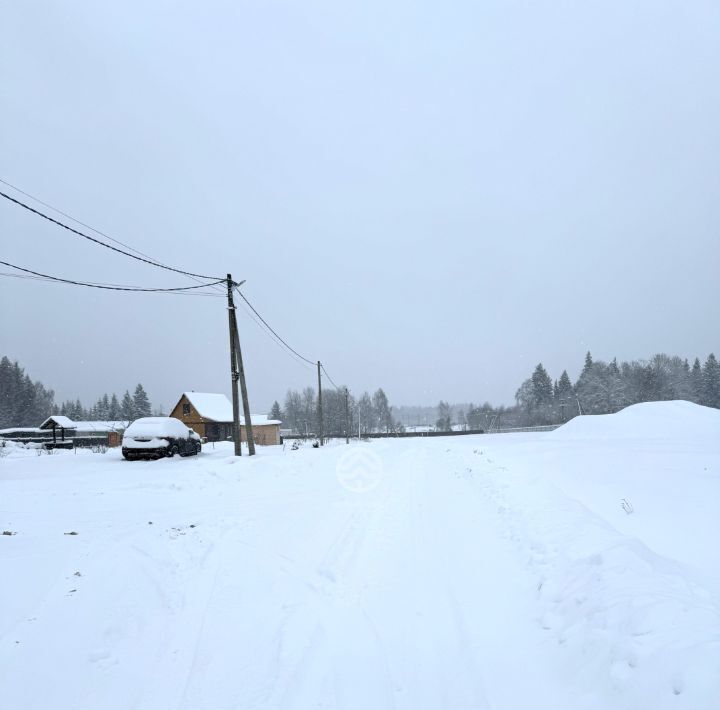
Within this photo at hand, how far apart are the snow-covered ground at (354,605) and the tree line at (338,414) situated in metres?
80.0

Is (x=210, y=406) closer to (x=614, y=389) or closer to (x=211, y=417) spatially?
(x=211, y=417)

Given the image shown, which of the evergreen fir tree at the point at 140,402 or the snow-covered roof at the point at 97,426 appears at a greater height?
the evergreen fir tree at the point at 140,402

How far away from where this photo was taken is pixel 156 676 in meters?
3.08

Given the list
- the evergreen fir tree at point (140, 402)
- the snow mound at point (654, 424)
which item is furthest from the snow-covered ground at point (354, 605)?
the evergreen fir tree at point (140, 402)

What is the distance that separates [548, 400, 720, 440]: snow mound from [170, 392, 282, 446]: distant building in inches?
1271

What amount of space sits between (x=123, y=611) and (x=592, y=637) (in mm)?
4026

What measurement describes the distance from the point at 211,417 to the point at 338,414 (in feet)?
146

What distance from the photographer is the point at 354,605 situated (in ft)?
14.0

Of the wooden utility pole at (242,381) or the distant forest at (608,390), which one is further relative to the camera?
the distant forest at (608,390)

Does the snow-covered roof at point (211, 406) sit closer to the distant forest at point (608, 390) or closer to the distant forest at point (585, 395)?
the distant forest at point (585, 395)

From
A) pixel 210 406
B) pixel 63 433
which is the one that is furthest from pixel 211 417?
pixel 63 433

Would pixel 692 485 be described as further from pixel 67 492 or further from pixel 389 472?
pixel 67 492

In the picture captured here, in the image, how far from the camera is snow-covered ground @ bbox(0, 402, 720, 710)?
2908 mm

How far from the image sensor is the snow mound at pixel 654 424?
24.8 meters
